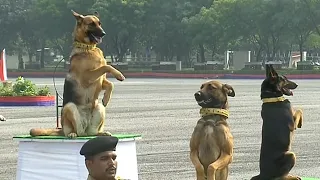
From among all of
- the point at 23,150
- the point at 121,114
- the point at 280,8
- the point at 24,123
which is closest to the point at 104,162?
the point at 23,150

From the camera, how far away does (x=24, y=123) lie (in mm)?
19547

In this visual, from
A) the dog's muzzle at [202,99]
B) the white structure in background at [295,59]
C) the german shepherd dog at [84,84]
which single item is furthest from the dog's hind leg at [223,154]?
the white structure in background at [295,59]

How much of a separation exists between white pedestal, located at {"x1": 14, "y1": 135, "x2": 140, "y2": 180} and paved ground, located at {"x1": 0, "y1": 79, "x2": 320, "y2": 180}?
3138 millimetres

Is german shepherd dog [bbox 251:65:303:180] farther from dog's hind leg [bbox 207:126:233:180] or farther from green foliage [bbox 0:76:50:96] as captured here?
green foliage [bbox 0:76:50:96]

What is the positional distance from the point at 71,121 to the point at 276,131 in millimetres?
2446

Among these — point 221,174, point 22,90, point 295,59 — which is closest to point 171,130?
point 22,90

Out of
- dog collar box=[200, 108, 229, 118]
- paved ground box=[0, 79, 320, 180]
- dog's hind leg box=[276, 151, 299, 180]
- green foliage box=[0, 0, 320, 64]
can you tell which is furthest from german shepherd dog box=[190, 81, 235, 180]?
green foliage box=[0, 0, 320, 64]

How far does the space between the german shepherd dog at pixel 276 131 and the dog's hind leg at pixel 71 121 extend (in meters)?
2.23

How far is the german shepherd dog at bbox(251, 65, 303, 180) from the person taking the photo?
265 inches

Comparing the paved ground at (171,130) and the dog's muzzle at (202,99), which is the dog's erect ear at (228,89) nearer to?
the dog's muzzle at (202,99)

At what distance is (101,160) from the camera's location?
5.08 m

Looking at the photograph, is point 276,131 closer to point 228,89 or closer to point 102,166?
point 228,89

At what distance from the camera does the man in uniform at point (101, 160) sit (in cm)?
504

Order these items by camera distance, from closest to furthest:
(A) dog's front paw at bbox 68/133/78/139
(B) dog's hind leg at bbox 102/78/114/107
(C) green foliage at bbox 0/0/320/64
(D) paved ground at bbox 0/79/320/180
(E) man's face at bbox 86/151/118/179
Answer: (E) man's face at bbox 86/151/118/179 < (A) dog's front paw at bbox 68/133/78/139 < (B) dog's hind leg at bbox 102/78/114/107 < (D) paved ground at bbox 0/79/320/180 < (C) green foliage at bbox 0/0/320/64
